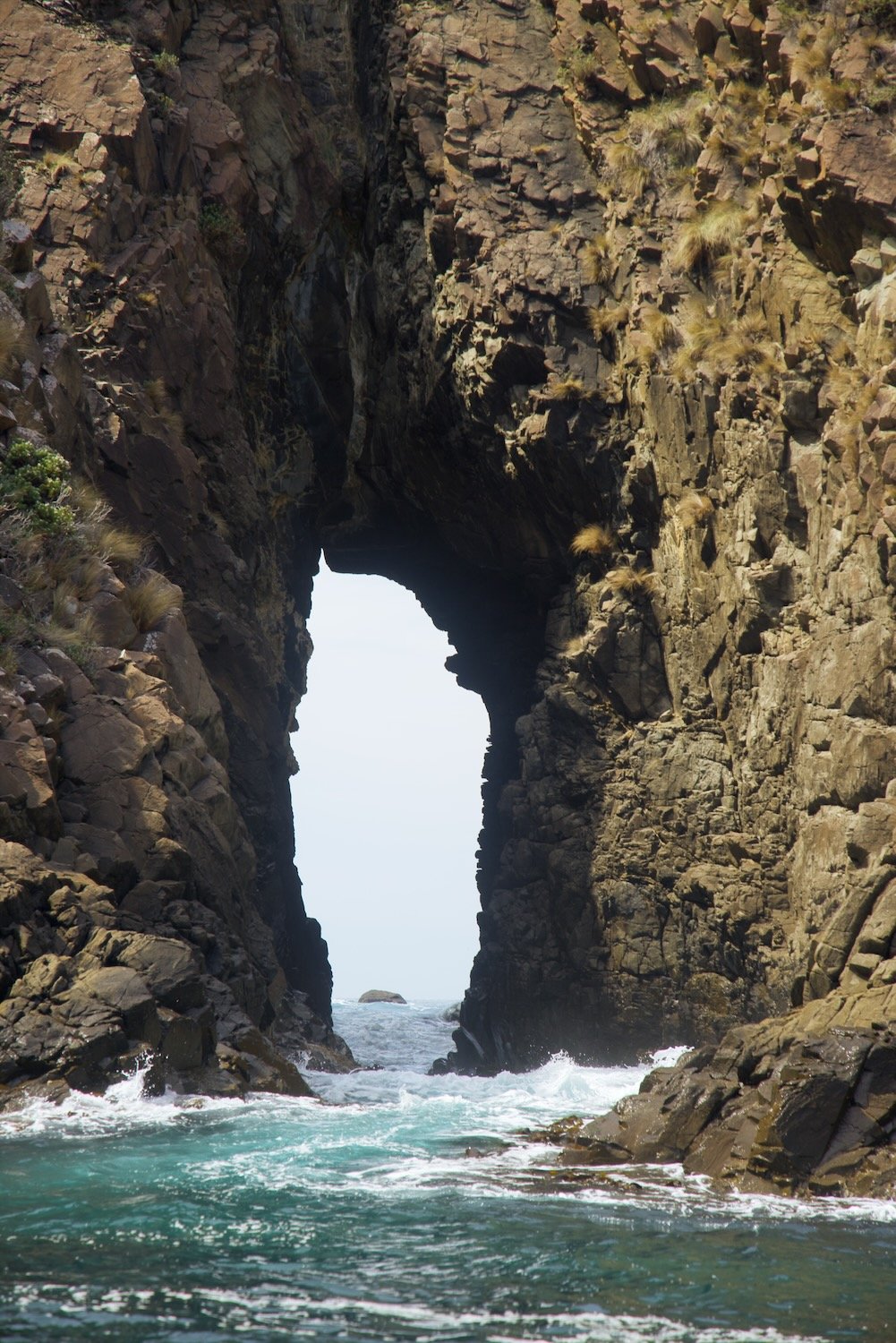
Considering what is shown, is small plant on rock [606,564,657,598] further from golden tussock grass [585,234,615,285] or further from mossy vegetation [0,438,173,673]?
mossy vegetation [0,438,173,673]

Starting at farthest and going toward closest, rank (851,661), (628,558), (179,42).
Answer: (179,42), (628,558), (851,661)

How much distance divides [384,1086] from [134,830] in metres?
8.09

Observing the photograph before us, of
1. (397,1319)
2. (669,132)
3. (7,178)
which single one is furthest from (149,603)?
(397,1319)

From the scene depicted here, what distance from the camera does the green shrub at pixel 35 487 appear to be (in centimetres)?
2077

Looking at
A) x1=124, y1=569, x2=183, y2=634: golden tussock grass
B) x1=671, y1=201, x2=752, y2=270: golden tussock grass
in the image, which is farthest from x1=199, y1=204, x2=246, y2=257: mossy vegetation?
x1=671, y1=201, x2=752, y2=270: golden tussock grass

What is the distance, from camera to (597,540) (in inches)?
1123

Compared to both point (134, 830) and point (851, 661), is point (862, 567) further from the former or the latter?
point (134, 830)

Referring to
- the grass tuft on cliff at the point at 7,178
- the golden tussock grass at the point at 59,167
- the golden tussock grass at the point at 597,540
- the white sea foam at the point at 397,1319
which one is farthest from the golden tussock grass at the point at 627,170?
the white sea foam at the point at 397,1319

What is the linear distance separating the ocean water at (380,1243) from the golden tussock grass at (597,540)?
15.9m

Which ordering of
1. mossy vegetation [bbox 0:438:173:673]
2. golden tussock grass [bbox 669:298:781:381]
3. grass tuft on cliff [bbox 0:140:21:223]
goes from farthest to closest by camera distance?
grass tuft on cliff [bbox 0:140:21:223], golden tussock grass [bbox 669:298:781:381], mossy vegetation [bbox 0:438:173:673]

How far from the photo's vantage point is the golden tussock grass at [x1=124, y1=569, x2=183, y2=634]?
2280 cm

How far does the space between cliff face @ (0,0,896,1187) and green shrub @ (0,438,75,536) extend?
1390mm

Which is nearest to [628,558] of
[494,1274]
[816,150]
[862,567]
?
[862,567]

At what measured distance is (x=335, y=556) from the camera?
127 ft
